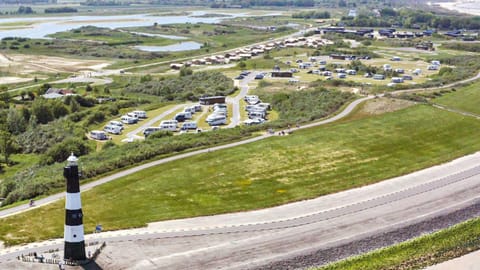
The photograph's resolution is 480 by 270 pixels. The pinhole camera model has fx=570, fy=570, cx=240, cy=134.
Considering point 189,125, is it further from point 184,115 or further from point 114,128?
point 114,128

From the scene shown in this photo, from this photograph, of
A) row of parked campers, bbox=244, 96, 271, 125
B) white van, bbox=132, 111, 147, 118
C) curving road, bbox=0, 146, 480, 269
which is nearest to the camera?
curving road, bbox=0, 146, 480, 269

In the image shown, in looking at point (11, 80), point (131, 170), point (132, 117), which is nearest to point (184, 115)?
point (132, 117)

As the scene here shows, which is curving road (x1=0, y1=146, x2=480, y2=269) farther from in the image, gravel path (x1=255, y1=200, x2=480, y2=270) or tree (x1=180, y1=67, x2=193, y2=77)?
tree (x1=180, y1=67, x2=193, y2=77)

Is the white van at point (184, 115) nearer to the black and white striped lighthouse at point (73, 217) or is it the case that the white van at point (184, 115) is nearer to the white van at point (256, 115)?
the white van at point (256, 115)

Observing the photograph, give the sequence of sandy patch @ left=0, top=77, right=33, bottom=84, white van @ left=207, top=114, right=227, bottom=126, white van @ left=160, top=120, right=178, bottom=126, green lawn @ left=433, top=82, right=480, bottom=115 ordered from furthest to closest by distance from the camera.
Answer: sandy patch @ left=0, top=77, right=33, bottom=84, green lawn @ left=433, top=82, right=480, bottom=115, white van @ left=207, top=114, right=227, bottom=126, white van @ left=160, top=120, right=178, bottom=126

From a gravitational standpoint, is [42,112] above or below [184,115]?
below

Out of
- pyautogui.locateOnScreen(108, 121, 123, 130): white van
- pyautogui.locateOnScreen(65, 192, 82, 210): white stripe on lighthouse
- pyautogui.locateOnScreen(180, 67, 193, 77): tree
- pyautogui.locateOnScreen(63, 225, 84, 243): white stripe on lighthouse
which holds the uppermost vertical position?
pyautogui.locateOnScreen(65, 192, 82, 210): white stripe on lighthouse

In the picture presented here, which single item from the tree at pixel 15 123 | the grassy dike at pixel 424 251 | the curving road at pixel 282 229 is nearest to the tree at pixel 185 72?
the tree at pixel 15 123

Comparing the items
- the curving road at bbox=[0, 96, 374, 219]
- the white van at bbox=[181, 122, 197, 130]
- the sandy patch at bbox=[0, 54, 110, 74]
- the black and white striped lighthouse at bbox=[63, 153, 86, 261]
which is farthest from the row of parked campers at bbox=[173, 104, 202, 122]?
the sandy patch at bbox=[0, 54, 110, 74]
